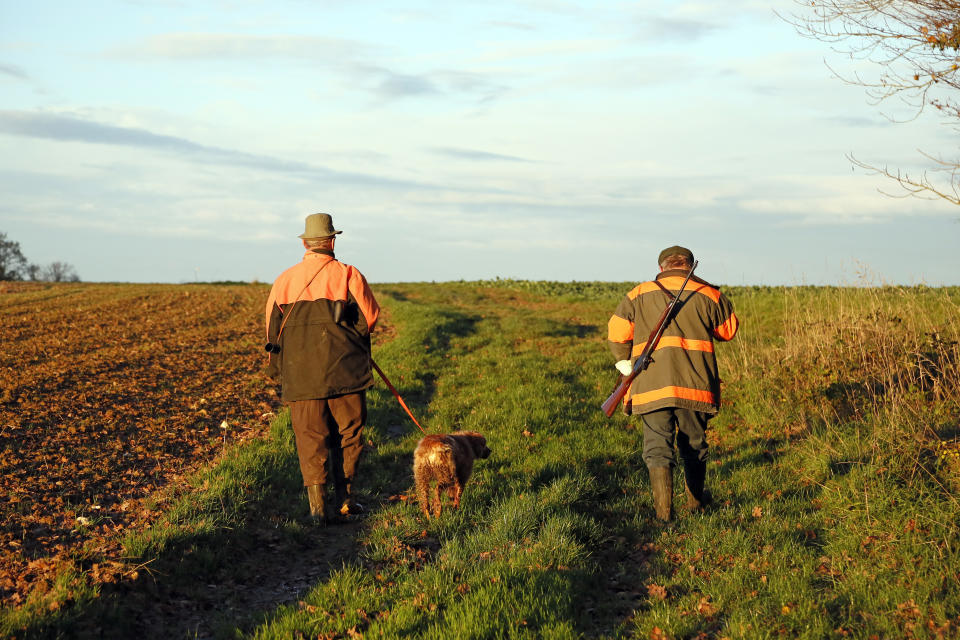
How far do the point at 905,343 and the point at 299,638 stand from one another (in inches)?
349

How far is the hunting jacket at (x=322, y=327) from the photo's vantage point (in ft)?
23.6

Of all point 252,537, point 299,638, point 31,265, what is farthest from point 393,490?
point 31,265

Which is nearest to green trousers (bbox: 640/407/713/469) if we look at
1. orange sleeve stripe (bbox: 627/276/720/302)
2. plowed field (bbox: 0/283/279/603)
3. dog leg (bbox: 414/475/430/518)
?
orange sleeve stripe (bbox: 627/276/720/302)

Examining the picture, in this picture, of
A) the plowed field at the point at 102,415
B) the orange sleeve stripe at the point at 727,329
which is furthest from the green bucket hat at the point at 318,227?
the orange sleeve stripe at the point at 727,329

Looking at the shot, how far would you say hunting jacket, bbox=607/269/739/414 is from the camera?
685 cm

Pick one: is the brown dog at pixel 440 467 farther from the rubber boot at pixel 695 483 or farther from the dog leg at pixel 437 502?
the rubber boot at pixel 695 483

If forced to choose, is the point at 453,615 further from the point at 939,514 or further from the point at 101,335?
the point at 101,335

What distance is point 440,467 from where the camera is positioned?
681cm

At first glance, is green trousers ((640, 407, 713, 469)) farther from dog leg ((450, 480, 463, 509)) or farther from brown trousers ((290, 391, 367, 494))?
brown trousers ((290, 391, 367, 494))

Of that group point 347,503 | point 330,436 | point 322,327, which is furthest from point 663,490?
point 322,327

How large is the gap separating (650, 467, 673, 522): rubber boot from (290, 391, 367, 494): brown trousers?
3.00m

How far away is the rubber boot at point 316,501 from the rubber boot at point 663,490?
3.29 meters

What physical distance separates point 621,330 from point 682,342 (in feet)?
2.05

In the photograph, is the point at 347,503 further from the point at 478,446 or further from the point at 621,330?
the point at 621,330
